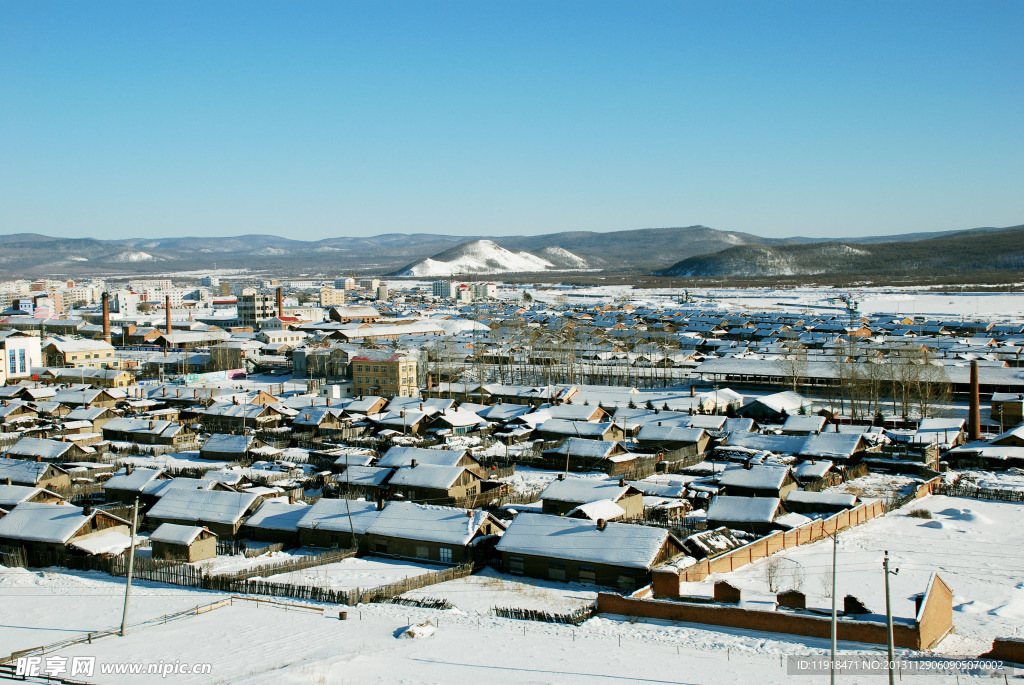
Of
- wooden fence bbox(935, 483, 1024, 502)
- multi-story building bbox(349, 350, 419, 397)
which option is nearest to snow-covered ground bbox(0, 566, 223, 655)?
wooden fence bbox(935, 483, 1024, 502)

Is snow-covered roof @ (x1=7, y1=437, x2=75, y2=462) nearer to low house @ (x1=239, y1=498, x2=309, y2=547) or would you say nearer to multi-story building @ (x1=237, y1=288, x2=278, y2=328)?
low house @ (x1=239, y1=498, x2=309, y2=547)

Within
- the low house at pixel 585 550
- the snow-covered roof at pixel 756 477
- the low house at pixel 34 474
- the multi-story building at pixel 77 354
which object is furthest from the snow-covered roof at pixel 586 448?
the multi-story building at pixel 77 354

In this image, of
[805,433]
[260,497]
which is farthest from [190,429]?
[805,433]

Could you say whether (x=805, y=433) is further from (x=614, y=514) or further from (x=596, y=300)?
(x=596, y=300)

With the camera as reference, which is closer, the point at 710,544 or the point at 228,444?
the point at 710,544

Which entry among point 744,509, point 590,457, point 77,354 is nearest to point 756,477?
point 744,509

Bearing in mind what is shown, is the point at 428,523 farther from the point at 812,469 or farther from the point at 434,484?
the point at 812,469

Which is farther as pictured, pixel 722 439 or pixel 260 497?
pixel 722 439
